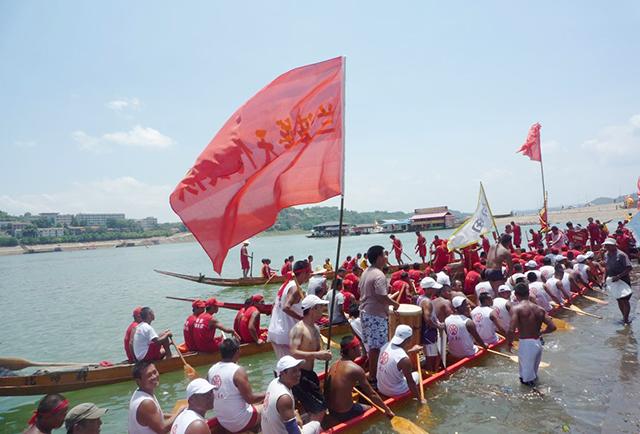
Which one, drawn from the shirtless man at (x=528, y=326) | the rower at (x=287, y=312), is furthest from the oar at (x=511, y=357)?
the rower at (x=287, y=312)

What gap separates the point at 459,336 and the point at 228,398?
4591mm

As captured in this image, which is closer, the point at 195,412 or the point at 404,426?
the point at 195,412

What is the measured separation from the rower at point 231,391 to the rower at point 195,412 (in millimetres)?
788

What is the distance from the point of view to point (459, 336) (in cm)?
728

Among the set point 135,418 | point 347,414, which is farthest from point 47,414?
point 347,414

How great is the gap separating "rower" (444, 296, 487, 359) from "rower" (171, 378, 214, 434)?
5.01 m

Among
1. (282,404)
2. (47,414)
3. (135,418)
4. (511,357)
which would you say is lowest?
(511,357)

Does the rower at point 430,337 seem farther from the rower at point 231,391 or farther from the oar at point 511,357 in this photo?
the rower at point 231,391

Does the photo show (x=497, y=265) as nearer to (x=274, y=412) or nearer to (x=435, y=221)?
(x=274, y=412)

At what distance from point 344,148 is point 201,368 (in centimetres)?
621

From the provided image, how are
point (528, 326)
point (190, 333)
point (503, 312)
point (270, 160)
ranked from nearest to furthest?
point (270, 160), point (528, 326), point (503, 312), point (190, 333)

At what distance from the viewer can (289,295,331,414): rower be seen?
4.78m

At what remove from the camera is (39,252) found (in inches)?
3986

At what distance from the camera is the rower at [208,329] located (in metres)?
8.28
